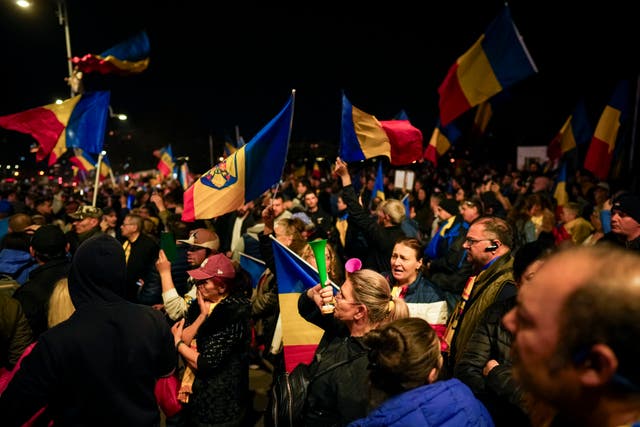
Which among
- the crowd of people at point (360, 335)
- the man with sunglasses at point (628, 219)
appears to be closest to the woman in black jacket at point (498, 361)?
the crowd of people at point (360, 335)

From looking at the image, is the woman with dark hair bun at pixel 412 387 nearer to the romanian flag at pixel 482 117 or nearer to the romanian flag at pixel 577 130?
the romanian flag at pixel 577 130

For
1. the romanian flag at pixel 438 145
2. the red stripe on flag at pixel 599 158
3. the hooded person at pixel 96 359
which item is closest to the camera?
the hooded person at pixel 96 359

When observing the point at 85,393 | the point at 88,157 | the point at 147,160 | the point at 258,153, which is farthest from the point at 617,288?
the point at 147,160

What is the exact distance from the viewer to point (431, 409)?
1849 mm

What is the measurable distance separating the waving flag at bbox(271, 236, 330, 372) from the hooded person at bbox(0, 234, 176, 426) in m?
1.21

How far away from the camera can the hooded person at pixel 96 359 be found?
2.23 meters

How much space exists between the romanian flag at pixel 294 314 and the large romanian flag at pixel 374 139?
2.70 metres

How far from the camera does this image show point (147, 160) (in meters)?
44.2

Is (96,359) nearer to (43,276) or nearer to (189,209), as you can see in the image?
(43,276)

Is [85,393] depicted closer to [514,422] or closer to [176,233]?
[514,422]

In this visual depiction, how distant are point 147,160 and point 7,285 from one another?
142 feet

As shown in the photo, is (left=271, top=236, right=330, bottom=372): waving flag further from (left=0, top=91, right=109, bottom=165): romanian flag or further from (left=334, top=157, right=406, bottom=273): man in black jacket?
(left=0, top=91, right=109, bottom=165): romanian flag

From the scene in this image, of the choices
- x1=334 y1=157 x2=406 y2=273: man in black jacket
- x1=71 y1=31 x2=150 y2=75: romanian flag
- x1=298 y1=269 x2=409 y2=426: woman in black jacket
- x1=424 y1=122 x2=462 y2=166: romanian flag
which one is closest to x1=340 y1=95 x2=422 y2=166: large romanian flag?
x1=334 y1=157 x2=406 y2=273: man in black jacket

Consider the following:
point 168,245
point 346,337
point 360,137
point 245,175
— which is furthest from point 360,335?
point 168,245
